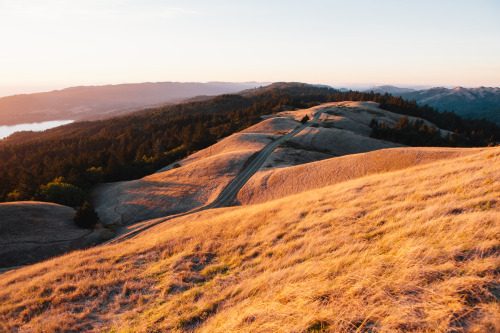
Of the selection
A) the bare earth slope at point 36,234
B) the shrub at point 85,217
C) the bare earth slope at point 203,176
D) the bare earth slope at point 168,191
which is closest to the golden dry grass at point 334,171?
the bare earth slope at point 203,176

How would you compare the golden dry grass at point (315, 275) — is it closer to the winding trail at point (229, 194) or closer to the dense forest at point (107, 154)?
the winding trail at point (229, 194)

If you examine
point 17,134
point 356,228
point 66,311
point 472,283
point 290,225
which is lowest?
point 66,311

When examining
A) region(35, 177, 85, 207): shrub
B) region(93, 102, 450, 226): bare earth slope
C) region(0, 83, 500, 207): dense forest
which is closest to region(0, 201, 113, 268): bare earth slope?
region(93, 102, 450, 226): bare earth slope

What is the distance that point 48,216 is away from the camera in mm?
27797

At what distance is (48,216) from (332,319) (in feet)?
117

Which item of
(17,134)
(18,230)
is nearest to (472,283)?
(18,230)

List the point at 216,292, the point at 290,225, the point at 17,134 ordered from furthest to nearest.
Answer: the point at 17,134
the point at 290,225
the point at 216,292

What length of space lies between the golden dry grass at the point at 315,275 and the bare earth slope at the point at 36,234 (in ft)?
42.2

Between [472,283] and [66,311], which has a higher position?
[472,283]

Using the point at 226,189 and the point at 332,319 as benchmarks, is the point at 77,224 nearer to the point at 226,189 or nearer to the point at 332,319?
the point at 226,189

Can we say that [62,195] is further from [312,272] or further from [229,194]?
[312,272]

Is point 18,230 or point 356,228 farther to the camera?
point 18,230

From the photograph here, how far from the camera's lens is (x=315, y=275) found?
712 cm

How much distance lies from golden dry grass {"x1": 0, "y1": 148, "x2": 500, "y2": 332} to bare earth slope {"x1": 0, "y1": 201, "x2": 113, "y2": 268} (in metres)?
12.9
